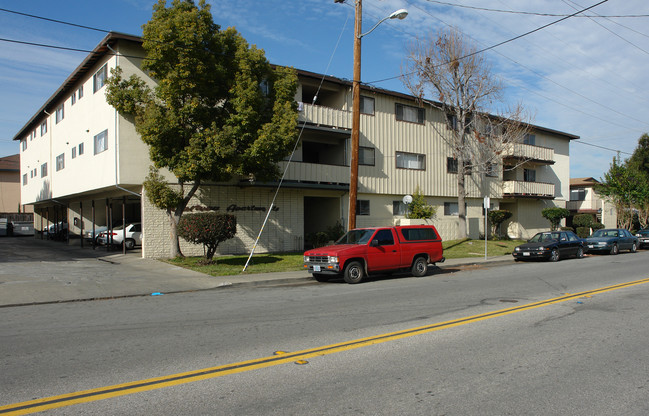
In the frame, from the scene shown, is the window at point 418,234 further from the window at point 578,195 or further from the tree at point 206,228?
the window at point 578,195

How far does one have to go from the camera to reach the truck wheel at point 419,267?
52.4ft

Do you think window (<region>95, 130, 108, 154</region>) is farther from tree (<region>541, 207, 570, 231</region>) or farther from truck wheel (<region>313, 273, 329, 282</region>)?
tree (<region>541, 207, 570, 231</region>)

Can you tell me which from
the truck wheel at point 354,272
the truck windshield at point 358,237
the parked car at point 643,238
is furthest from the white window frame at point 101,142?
the parked car at point 643,238

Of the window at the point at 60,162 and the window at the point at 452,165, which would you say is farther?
the window at the point at 452,165

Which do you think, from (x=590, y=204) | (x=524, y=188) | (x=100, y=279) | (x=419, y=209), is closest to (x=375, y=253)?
(x=100, y=279)

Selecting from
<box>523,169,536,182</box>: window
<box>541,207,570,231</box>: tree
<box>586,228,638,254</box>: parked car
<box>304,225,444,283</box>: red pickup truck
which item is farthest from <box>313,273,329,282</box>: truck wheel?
<box>523,169,536,182</box>: window

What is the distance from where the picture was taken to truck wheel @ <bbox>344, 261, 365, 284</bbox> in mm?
14141

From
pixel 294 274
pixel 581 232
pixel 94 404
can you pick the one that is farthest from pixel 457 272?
pixel 581 232

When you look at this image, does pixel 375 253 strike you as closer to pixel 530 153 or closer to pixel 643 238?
pixel 643 238

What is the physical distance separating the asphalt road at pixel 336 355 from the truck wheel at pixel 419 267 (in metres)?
4.74

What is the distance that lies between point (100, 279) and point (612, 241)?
80.3 feet

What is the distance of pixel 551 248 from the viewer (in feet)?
69.1

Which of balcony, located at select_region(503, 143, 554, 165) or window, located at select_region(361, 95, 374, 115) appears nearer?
window, located at select_region(361, 95, 374, 115)

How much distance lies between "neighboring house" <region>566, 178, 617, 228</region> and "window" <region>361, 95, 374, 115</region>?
28.6 meters
